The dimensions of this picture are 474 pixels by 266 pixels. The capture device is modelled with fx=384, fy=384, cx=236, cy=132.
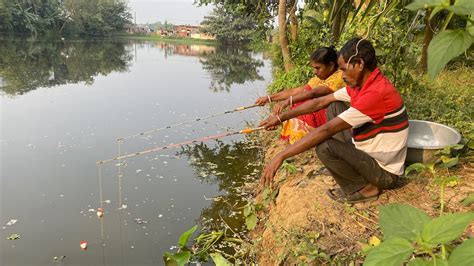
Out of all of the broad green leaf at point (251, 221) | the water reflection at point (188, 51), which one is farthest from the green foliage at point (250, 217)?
the water reflection at point (188, 51)

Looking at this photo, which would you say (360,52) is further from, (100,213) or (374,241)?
(100,213)

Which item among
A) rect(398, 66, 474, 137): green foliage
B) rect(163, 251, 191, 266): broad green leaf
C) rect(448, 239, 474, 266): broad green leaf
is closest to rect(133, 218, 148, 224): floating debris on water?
rect(163, 251, 191, 266): broad green leaf

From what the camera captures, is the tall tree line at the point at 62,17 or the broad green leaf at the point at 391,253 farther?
the tall tree line at the point at 62,17

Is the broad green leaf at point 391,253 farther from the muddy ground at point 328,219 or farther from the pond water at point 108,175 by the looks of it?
the pond water at point 108,175

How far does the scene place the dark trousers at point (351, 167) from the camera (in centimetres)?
269

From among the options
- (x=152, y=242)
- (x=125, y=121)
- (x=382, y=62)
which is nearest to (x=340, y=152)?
(x=152, y=242)

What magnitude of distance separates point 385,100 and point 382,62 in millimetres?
3597

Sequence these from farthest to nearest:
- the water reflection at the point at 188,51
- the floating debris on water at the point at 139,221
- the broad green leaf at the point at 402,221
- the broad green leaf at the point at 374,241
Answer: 1. the water reflection at the point at 188,51
2. the floating debris on water at the point at 139,221
3. the broad green leaf at the point at 374,241
4. the broad green leaf at the point at 402,221

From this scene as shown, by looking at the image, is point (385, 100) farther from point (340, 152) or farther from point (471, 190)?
point (471, 190)

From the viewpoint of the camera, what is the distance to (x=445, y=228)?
972 mm

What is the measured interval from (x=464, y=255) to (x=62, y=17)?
54613 millimetres

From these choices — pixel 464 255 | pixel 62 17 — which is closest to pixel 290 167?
pixel 464 255

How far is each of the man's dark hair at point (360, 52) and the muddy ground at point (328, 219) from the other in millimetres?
1085

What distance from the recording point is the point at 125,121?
8.34 meters
